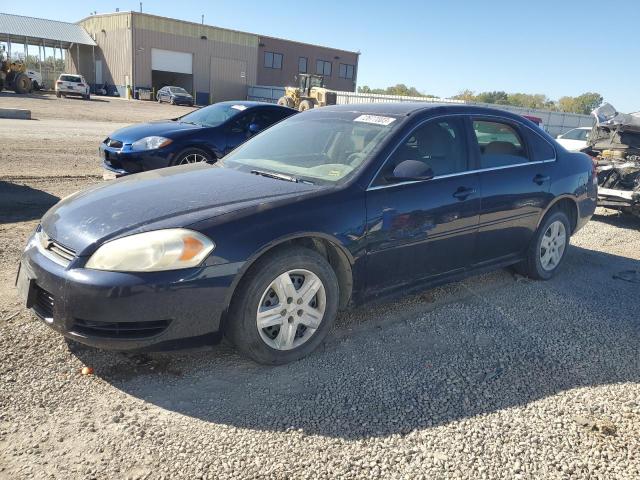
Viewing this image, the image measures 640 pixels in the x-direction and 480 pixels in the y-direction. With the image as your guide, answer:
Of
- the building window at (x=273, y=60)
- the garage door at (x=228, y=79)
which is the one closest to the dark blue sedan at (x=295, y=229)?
the garage door at (x=228, y=79)

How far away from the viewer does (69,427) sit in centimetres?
262

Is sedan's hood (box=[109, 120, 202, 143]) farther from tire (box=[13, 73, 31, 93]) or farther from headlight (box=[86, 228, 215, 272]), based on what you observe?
tire (box=[13, 73, 31, 93])

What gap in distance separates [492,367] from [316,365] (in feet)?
3.83

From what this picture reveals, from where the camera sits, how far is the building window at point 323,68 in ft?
208

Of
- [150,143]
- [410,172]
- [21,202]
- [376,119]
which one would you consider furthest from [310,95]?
[410,172]

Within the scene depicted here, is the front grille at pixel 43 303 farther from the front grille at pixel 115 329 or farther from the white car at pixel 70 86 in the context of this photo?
the white car at pixel 70 86

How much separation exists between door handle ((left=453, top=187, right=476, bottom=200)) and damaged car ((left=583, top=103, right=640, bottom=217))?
5.06 meters

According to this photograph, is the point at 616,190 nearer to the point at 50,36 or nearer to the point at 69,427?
the point at 69,427

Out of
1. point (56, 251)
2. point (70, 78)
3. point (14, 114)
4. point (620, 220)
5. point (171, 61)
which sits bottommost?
point (620, 220)

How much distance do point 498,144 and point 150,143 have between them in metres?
5.07

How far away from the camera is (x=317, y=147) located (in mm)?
4191

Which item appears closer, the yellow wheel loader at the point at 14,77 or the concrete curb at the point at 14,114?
the concrete curb at the point at 14,114

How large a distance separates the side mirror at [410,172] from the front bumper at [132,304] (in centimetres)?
141

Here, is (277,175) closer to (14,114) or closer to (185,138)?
(185,138)
